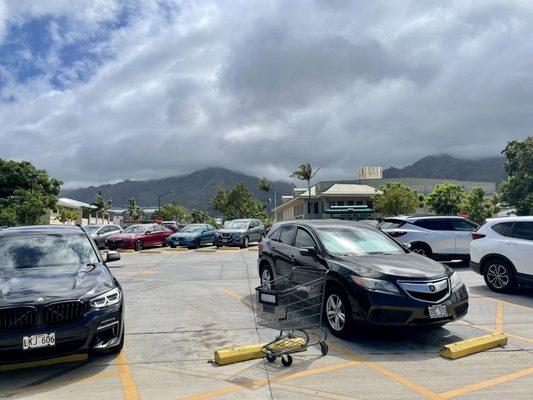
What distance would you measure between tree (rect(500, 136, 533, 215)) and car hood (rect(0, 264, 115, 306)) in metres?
44.3

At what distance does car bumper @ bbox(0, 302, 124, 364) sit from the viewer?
4.37 meters

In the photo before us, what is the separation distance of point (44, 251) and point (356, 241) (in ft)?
15.2

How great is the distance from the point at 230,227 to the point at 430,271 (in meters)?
19.3

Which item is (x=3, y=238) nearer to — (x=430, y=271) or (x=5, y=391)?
(x=5, y=391)

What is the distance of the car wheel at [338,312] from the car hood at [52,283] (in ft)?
9.40

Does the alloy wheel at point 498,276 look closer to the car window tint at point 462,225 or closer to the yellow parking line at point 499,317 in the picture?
the yellow parking line at point 499,317

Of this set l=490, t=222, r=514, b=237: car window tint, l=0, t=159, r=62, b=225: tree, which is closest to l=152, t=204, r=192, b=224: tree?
l=0, t=159, r=62, b=225: tree

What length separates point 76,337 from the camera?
4594 mm

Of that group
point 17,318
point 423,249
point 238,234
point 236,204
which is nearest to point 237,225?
point 238,234

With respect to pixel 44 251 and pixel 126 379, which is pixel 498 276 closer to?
pixel 126 379

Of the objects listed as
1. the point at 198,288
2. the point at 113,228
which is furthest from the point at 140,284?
the point at 113,228

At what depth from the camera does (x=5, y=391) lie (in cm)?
445

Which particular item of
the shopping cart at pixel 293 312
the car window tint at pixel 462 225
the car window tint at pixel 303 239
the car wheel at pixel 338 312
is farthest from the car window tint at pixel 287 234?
the car window tint at pixel 462 225

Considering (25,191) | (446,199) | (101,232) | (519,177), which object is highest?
(519,177)
